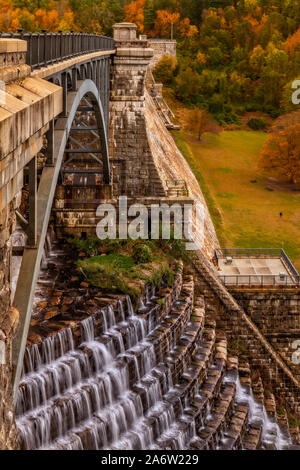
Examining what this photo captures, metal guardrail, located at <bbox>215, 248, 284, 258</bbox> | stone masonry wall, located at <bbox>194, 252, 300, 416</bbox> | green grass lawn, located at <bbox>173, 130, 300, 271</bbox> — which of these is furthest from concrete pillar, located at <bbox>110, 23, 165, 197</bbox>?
green grass lawn, located at <bbox>173, 130, 300, 271</bbox>

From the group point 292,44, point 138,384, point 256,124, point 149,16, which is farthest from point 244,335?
point 149,16

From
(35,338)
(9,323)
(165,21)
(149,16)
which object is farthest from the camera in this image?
(149,16)

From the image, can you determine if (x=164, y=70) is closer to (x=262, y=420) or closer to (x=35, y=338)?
(x=262, y=420)

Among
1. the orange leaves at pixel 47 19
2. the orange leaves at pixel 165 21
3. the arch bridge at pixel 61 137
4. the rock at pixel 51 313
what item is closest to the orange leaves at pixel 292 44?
the orange leaves at pixel 165 21

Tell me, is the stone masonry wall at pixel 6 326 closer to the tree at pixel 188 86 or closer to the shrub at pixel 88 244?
the shrub at pixel 88 244

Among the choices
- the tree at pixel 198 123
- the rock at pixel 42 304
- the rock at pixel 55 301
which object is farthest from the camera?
the tree at pixel 198 123

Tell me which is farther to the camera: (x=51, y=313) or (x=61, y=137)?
(x=51, y=313)

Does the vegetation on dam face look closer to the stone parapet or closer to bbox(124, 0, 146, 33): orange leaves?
the stone parapet
